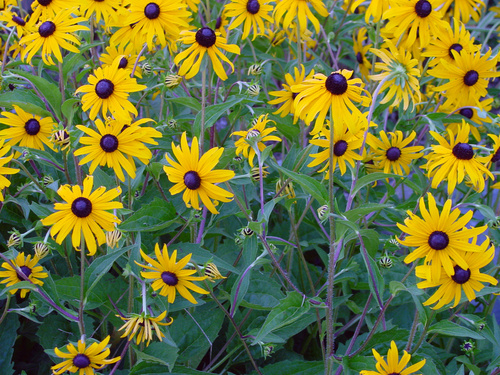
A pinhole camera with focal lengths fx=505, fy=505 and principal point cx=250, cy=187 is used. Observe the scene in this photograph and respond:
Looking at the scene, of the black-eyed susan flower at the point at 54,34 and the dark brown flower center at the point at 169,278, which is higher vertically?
the black-eyed susan flower at the point at 54,34

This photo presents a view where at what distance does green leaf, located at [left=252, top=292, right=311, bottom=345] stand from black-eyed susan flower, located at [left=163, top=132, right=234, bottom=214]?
0.92 feet

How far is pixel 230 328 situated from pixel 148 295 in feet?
1.48

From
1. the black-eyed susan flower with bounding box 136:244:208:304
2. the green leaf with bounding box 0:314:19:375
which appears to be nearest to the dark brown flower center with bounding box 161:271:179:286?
the black-eyed susan flower with bounding box 136:244:208:304

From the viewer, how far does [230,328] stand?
162 centimetres

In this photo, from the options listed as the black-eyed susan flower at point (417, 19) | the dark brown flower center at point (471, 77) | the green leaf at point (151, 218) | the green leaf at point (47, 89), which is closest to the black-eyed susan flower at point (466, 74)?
the dark brown flower center at point (471, 77)

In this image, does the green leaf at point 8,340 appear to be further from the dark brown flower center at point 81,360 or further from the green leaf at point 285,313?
the green leaf at point 285,313

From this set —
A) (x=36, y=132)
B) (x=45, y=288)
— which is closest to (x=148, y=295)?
(x=45, y=288)

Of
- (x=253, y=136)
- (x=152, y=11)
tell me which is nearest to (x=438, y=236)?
(x=253, y=136)

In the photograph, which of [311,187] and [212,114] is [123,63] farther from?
[311,187]

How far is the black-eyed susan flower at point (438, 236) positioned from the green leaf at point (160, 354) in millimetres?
605

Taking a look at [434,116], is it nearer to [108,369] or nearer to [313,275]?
[313,275]

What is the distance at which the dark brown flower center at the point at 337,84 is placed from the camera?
1110 mm

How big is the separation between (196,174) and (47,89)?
613 millimetres

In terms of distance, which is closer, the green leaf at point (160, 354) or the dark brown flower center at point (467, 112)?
the green leaf at point (160, 354)
